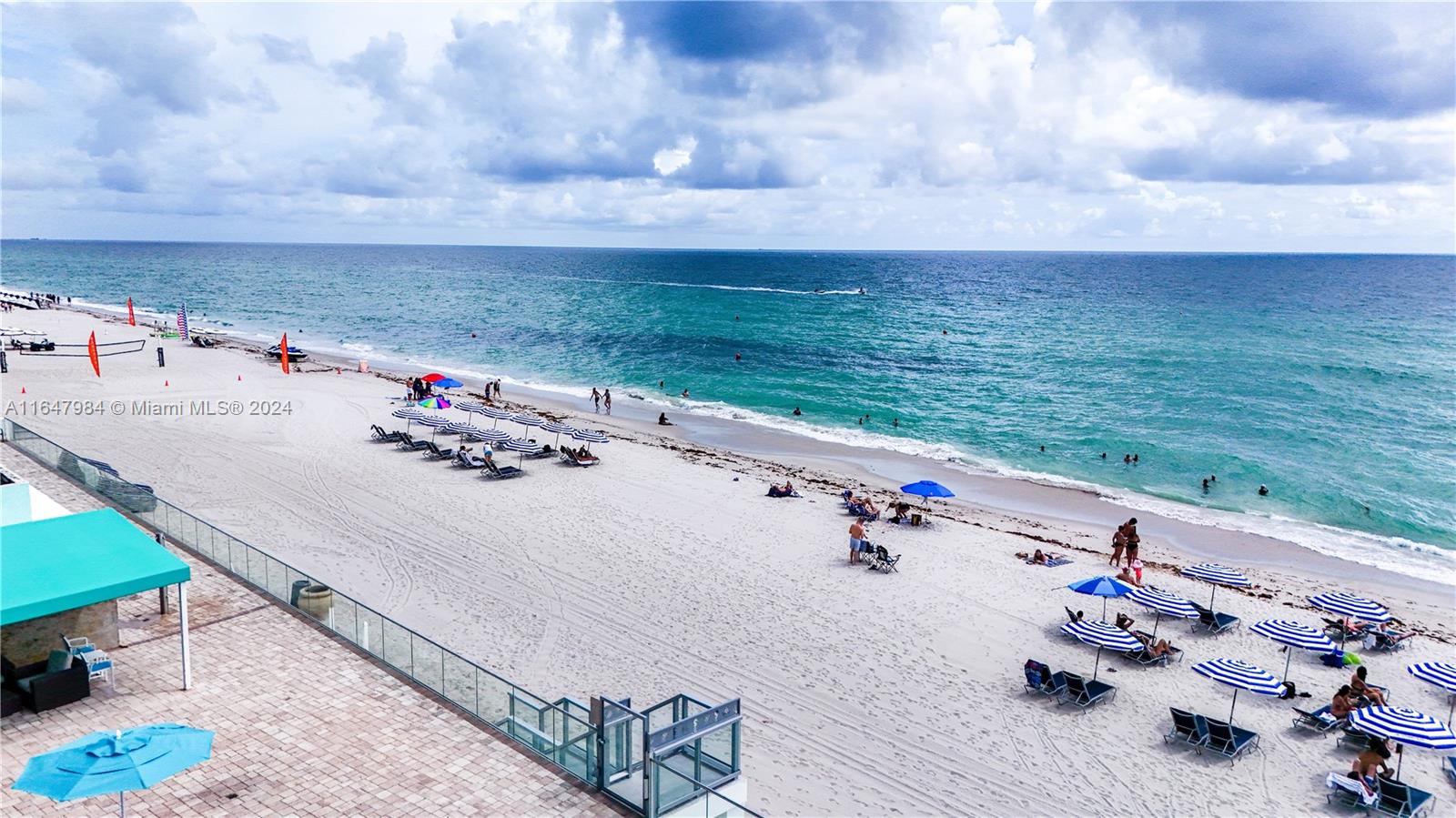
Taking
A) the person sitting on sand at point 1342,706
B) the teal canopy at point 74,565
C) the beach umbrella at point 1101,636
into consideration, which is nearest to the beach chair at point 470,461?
the teal canopy at point 74,565

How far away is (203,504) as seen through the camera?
76.1ft

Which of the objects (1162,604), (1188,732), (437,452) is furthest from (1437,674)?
(437,452)

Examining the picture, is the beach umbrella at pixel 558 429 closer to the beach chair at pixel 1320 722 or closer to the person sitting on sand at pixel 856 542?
the person sitting on sand at pixel 856 542

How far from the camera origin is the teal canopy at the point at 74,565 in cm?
1080

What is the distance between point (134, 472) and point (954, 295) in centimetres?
10905

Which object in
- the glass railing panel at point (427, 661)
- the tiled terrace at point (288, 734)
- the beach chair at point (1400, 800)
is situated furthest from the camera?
the beach chair at point (1400, 800)

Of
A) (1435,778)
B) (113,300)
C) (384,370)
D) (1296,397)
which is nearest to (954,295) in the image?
(1296,397)

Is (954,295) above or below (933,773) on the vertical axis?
above

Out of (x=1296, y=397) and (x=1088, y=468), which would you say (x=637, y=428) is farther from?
(x=1296, y=397)

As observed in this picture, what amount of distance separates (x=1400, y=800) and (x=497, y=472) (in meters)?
23.0

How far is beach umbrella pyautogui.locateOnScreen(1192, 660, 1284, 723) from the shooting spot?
1438 centimetres

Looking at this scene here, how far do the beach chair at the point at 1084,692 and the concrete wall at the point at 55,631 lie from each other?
14.8 m

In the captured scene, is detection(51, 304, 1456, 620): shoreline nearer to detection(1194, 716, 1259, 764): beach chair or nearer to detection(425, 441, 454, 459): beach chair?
detection(425, 441, 454, 459): beach chair

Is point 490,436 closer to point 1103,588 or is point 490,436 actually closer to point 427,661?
point 427,661
